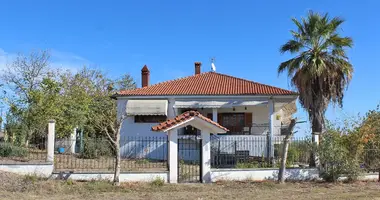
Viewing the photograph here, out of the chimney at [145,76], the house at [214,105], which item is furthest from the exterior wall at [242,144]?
the chimney at [145,76]

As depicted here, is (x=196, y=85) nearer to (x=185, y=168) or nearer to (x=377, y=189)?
(x=185, y=168)

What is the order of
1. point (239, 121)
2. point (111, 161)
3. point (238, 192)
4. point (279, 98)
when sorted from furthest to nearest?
point (239, 121)
point (279, 98)
point (111, 161)
point (238, 192)

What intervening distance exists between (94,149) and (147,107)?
5673 mm

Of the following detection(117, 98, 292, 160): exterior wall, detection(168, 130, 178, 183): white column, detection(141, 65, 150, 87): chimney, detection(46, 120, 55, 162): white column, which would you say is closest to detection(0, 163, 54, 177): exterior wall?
detection(46, 120, 55, 162): white column

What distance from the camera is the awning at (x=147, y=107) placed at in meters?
26.7

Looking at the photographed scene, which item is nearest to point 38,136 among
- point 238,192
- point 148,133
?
point 148,133

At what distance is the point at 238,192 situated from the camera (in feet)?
49.6

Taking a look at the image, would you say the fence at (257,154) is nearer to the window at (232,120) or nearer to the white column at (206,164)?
the white column at (206,164)

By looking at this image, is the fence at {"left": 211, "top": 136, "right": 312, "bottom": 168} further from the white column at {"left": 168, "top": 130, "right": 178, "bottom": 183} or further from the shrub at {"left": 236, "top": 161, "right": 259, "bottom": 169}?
the white column at {"left": 168, "top": 130, "right": 178, "bottom": 183}

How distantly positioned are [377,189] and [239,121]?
14528 millimetres

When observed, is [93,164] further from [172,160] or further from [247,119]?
[247,119]

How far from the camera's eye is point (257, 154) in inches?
938

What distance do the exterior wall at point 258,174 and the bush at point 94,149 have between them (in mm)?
8114

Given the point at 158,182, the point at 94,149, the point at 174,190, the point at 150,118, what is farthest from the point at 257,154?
the point at 94,149
